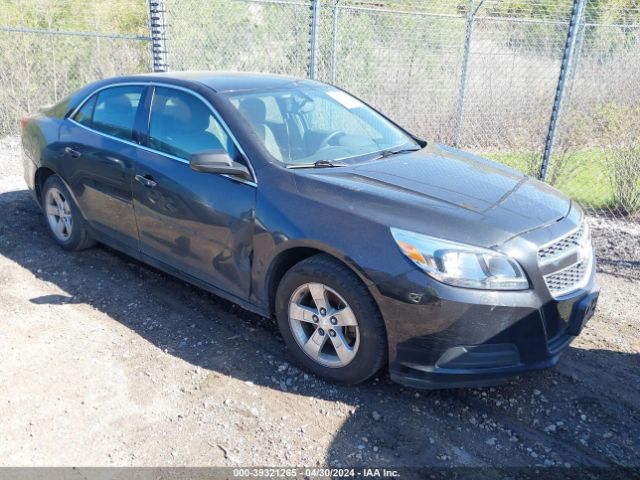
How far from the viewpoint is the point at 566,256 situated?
3119mm

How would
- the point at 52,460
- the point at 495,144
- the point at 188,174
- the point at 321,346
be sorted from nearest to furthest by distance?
the point at 52,460, the point at 321,346, the point at 188,174, the point at 495,144

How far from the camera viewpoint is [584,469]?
2.76 metres

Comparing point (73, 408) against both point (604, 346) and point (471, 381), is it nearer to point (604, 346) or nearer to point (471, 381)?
point (471, 381)

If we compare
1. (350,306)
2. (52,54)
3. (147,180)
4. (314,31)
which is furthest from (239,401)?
(52,54)

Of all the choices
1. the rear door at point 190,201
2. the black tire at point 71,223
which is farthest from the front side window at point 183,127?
the black tire at point 71,223

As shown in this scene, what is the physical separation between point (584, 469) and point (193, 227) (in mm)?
2619

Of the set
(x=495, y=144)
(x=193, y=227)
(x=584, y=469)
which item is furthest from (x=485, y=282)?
(x=495, y=144)

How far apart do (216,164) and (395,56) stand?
22.4 feet

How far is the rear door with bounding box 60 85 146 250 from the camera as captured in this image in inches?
169

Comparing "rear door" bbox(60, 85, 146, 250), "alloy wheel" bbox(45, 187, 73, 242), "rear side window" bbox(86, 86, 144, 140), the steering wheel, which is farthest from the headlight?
"alloy wheel" bbox(45, 187, 73, 242)

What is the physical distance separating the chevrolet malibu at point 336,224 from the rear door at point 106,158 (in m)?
0.02

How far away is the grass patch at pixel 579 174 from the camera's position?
6855 mm

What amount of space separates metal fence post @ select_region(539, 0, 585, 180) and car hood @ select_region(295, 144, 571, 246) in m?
2.29

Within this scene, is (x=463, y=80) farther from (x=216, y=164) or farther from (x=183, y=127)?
(x=216, y=164)
